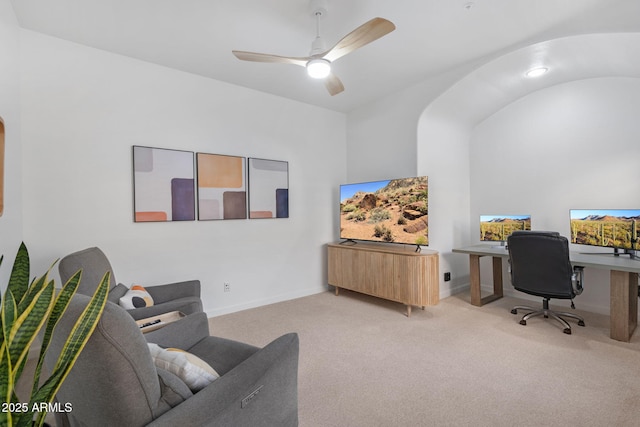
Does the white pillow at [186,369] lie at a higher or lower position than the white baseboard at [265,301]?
higher

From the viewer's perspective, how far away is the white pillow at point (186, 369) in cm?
113

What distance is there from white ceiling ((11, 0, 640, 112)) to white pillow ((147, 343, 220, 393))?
7.66ft

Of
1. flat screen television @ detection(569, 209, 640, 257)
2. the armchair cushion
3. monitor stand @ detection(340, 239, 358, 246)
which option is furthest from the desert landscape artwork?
the armchair cushion

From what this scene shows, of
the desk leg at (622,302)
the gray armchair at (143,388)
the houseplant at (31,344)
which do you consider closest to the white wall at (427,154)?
the desk leg at (622,302)

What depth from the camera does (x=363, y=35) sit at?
6.50 feet

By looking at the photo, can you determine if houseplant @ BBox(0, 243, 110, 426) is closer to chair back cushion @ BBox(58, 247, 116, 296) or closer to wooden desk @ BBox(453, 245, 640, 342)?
chair back cushion @ BBox(58, 247, 116, 296)

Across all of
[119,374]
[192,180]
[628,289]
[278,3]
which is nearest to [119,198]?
[192,180]

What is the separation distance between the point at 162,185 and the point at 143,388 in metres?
2.55

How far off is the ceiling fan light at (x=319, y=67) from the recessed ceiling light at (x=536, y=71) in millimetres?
2492

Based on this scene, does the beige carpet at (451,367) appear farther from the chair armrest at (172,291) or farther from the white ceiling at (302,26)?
the white ceiling at (302,26)

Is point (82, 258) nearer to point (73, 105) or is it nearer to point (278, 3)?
point (73, 105)

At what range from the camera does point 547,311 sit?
3109mm

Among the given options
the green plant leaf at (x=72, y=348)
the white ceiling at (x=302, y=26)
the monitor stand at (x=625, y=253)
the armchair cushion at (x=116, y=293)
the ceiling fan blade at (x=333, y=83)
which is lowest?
the armchair cushion at (x=116, y=293)

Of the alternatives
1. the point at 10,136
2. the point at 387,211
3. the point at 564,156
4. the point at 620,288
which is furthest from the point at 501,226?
the point at 10,136
